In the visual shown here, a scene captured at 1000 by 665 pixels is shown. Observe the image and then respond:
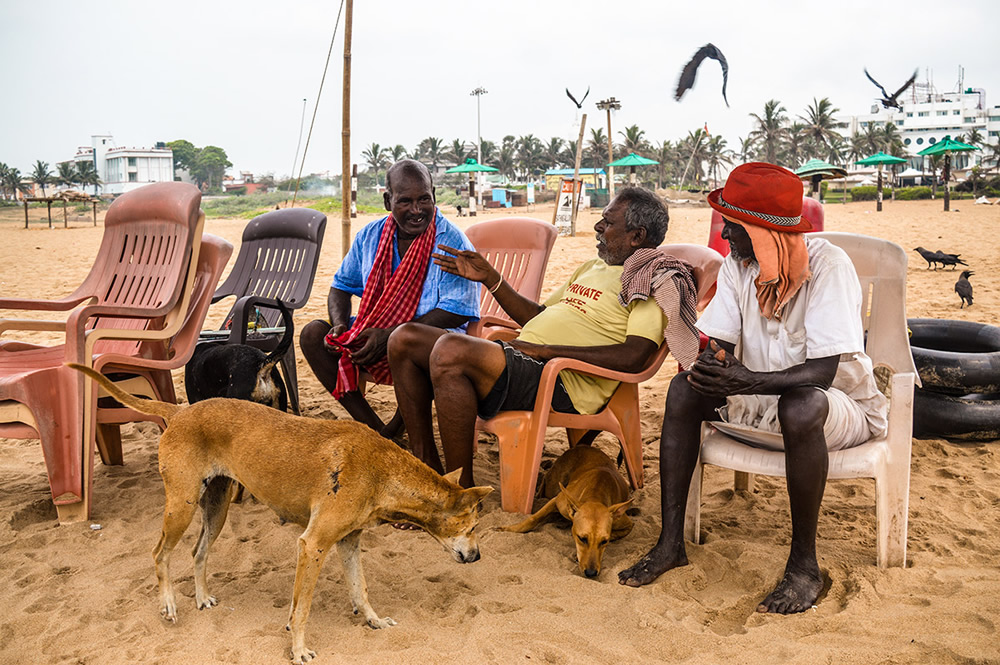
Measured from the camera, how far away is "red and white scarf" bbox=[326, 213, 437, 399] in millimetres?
4328

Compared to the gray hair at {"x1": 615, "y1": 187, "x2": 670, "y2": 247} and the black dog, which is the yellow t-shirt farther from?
the black dog

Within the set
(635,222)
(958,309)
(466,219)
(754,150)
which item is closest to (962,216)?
(466,219)

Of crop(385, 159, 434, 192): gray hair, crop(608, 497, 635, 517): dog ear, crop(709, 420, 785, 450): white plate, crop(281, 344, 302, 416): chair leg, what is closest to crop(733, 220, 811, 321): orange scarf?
crop(709, 420, 785, 450): white plate

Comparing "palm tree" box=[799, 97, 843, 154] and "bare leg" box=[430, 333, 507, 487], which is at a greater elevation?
"palm tree" box=[799, 97, 843, 154]

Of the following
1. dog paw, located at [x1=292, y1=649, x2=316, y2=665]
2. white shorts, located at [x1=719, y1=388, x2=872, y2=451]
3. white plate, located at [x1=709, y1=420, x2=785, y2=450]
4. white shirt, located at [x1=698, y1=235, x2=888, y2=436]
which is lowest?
dog paw, located at [x1=292, y1=649, x2=316, y2=665]

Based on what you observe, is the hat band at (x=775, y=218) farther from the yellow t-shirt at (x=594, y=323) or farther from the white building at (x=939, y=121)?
the white building at (x=939, y=121)

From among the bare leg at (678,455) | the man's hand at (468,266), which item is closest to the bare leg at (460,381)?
the man's hand at (468,266)

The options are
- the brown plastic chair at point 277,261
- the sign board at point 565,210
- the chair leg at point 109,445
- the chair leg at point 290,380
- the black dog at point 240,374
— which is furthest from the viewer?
the sign board at point 565,210

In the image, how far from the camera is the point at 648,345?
148 inches

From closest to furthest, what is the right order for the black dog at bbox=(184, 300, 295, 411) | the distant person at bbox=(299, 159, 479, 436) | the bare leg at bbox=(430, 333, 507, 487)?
the bare leg at bbox=(430, 333, 507, 487) → the black dog at bbox=(184, 300, 295, 411) → the distant person at bbox=(299, 159, 479, 436)

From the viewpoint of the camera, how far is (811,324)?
2.94 meters

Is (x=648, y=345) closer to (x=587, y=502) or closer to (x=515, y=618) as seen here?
(x=587, y=502)

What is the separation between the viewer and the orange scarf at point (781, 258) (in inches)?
117

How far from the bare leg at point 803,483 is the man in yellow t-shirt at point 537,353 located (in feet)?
3.31
